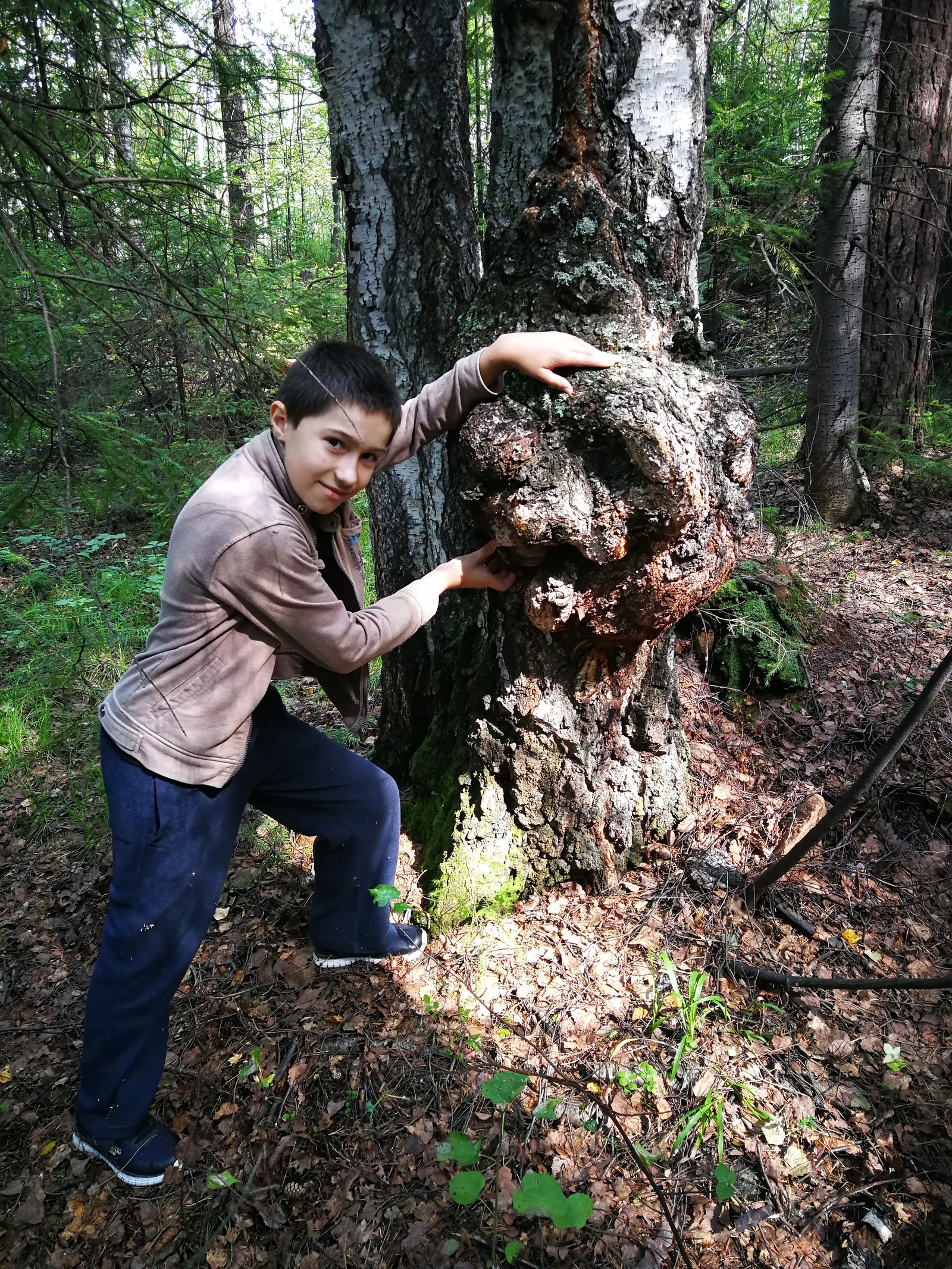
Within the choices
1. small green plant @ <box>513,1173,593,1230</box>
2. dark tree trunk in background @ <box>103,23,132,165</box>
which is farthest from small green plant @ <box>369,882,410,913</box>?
dark tree trunk in background @ <box>103,23,132,165</box>

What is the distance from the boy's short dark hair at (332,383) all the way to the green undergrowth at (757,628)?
207 centimetres

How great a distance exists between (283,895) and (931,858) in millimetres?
2585

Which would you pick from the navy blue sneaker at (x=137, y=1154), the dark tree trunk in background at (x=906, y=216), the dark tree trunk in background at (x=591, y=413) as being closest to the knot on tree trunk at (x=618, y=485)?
the dark tree trunk in background at (x=591, y=413)

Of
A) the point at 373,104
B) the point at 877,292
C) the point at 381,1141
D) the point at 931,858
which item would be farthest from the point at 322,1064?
the point at 877,292

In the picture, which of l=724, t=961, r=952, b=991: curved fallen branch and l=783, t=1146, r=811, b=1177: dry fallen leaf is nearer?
l=783, t=1146, r=811, b=1177: dry fallen leaf

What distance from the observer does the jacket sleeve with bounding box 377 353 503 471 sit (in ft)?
6.91

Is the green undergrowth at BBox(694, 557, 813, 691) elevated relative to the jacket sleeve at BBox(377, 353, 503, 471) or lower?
lower

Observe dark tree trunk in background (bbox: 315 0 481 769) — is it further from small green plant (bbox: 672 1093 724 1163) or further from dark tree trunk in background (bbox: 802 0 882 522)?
dark tree trunk in background (bbox: 802 0 882 522)

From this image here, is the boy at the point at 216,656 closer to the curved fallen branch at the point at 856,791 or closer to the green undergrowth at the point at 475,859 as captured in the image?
the green undergrowth at the point at 475,859

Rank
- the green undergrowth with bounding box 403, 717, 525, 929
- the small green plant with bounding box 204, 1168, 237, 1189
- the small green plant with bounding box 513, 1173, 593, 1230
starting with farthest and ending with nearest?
the green undergrowth with bounding box 403, 717, 525, 929
the small green plant with bounding box 204, 1168, 237, 1189
the small green plant with bounding box 513, 1173, 593, 1230

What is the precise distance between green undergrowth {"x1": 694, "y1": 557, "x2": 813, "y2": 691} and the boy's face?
2052mm

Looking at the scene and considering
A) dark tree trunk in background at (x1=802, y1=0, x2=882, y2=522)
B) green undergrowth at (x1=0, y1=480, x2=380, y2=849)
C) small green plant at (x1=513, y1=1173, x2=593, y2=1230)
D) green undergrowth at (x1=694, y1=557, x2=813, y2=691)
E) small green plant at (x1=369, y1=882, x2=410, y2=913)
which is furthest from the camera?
dark tree trunk in background at (x1=802, y1=0, x2=882, y2=522)

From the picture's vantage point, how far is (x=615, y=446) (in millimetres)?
1972

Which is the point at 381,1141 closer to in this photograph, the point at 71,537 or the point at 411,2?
the point at 71,537
